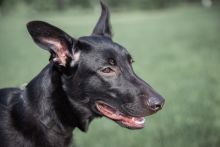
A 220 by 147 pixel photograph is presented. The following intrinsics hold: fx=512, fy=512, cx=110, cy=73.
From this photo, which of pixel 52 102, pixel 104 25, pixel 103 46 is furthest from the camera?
pixel 104 25

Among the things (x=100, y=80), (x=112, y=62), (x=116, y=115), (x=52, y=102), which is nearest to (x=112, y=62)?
(x=112, y=62)

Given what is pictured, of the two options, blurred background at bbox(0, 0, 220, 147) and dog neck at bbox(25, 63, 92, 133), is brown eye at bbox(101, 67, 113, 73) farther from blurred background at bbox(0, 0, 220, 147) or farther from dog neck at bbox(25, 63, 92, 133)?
blurred background at bbox(0, 0, 220, 147)

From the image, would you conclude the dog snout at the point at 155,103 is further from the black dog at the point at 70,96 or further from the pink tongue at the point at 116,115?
the pink tongue at the point at 116,115

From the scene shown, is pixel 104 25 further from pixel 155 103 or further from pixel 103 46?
pixel 155 103

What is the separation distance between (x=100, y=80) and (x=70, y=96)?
37 centimetres

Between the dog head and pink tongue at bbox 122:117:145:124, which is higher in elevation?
the dog head

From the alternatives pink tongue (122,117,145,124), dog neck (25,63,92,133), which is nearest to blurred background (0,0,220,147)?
dog neck (25,63,92,133)

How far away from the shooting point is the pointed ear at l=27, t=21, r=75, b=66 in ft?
17.2

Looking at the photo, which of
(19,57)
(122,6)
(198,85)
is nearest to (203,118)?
(198,85)

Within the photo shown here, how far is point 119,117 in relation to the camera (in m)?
5.54

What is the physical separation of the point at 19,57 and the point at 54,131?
16.9 meters

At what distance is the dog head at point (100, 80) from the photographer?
5.45 m

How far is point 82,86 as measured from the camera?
559 centimetres

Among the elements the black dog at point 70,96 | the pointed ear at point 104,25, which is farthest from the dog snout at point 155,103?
the pointed ear at point 104,25
